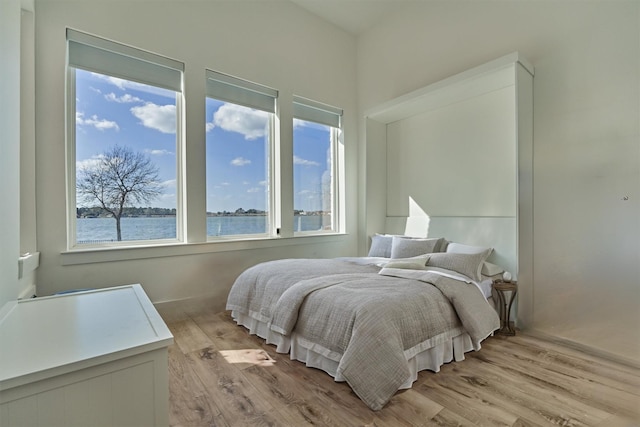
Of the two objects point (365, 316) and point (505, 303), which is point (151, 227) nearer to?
point (365, 316)

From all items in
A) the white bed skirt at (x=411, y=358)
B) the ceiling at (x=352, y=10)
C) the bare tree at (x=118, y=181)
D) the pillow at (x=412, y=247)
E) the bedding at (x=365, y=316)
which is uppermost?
the ceiling at (x=352, y=10)

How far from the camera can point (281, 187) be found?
3.93 metres

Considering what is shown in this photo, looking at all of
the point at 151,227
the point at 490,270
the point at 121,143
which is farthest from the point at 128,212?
the point at 490,270

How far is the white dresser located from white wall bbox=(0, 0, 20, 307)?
1.26ft

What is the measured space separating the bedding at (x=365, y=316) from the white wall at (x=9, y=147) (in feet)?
4.96

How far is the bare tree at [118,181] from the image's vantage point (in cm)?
278

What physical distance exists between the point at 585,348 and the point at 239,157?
12.5 feet

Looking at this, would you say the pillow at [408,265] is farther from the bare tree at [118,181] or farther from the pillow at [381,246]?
the bare tree at [118,181]

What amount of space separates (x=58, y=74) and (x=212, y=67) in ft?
4.51

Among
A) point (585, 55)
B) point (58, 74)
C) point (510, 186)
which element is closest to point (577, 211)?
point (510, 186)

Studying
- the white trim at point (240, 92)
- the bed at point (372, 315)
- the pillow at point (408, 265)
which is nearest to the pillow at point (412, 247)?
the bed at point (372, 315)

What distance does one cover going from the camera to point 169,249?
308cm

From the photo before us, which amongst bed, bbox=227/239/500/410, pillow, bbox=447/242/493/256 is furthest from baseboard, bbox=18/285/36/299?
pillow, bbox=447/242/493/256

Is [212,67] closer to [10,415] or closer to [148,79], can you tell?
[148,79]
